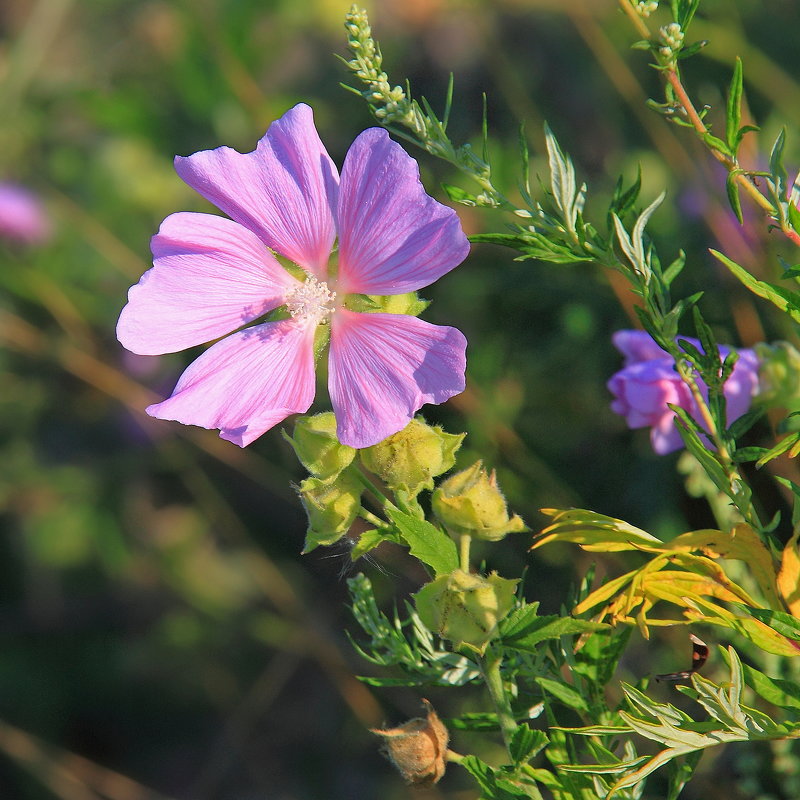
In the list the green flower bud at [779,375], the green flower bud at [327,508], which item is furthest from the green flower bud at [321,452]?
the green flower bud at [779,375]

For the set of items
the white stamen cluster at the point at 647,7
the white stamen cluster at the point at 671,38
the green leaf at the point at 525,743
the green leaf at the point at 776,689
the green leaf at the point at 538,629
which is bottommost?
the green leaf at the point at 776,689

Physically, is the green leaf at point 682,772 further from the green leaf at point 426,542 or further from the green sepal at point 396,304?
the green sepal at point 396,304

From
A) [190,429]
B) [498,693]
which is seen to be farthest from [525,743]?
[190,429]

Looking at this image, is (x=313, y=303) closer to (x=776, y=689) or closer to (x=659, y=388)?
(x=659, y=388)

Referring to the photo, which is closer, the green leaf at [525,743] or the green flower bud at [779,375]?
the green leaf at [525,743]

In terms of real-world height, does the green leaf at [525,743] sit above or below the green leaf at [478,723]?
above

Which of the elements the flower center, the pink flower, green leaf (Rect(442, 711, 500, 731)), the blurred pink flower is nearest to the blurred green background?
the blurred pink flower

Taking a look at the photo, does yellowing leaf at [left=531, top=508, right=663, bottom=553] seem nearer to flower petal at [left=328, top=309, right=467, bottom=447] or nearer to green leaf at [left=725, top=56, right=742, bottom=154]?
flower petal at [left=328, top=309, right=467, bottom=447]
